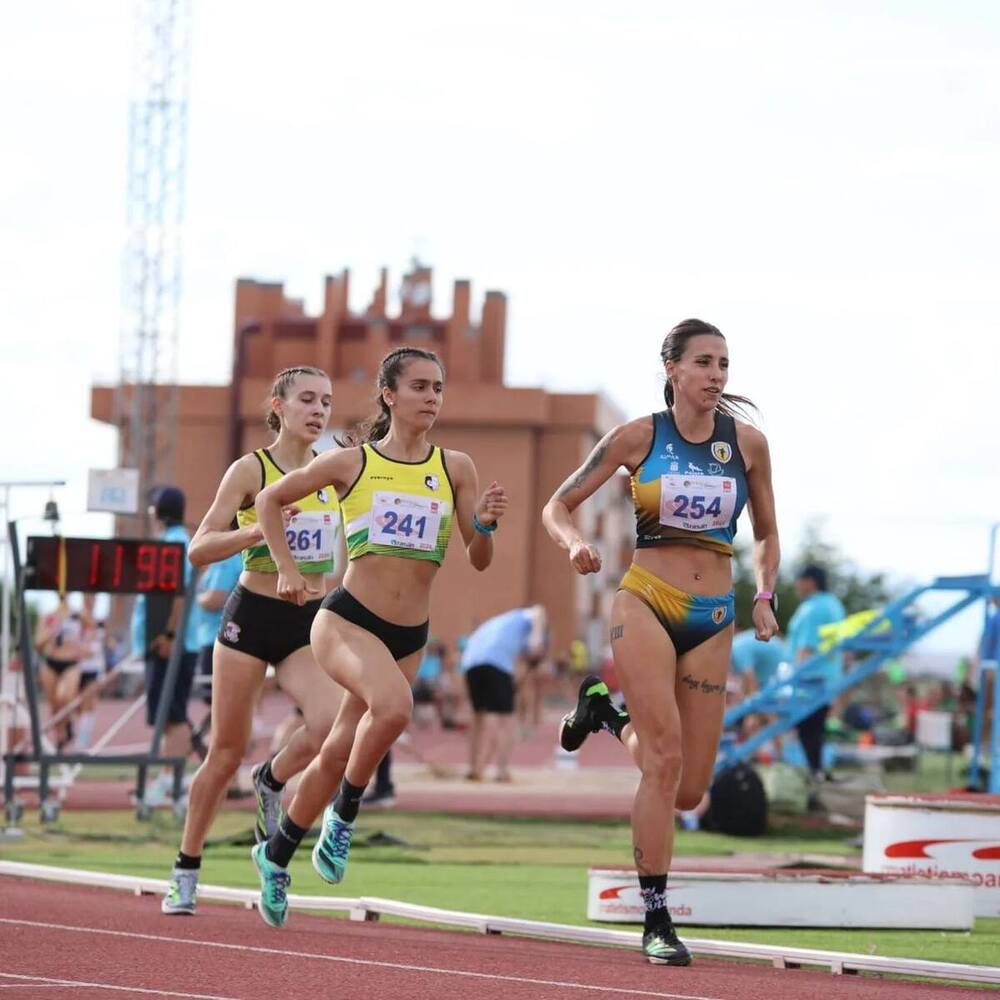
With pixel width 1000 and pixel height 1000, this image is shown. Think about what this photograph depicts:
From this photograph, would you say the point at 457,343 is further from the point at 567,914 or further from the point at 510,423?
the point at 567,914

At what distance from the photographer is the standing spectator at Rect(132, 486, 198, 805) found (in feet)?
45.9

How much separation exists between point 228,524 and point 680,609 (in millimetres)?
2168

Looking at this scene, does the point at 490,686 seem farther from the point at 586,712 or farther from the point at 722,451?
the point at 722,451

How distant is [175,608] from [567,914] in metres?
5.46

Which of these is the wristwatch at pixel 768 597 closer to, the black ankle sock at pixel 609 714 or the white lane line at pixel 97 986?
the black ankle sock at pixel 609 714

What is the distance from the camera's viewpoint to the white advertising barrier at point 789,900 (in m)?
8.59

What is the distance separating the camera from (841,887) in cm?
859

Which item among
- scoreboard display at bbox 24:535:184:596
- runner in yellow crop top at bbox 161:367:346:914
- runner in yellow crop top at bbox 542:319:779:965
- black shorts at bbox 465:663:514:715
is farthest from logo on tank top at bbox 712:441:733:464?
black shorts at bbox 465:663:514:715

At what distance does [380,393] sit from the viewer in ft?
27.0

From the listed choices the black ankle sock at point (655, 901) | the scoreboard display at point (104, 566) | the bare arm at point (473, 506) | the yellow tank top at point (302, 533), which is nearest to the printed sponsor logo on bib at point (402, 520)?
the bare arm at point (473, 506)

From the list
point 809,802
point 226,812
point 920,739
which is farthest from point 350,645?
point 920,739

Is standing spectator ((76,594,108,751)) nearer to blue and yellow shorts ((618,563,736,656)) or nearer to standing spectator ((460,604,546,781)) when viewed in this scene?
standing spectator ((460,604,546,781))

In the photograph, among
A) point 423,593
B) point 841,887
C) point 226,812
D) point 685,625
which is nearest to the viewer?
point 685,625

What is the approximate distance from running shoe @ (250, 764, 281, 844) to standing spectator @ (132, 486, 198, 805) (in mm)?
4966
